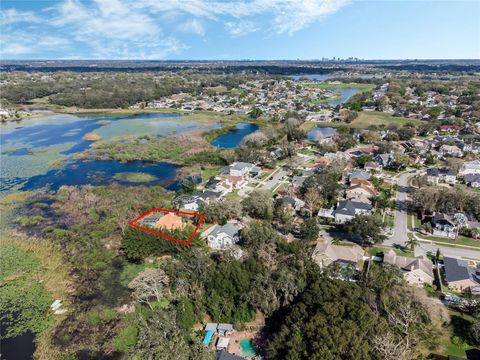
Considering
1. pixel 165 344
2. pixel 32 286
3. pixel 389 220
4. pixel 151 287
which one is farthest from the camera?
pixel 389 220

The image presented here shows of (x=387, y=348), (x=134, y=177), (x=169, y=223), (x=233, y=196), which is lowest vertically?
(x=134, y=177)

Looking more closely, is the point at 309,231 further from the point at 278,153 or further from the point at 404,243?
the point at 278,153

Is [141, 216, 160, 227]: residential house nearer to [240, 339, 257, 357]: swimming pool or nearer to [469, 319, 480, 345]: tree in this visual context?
[240, 339, 257, 357]: swimming pool

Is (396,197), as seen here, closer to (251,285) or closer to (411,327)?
(411,327)

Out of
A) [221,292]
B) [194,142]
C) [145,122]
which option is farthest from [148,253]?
[145,122]

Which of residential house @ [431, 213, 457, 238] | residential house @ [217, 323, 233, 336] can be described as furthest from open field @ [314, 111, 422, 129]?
residential house @ [217, 323, 233, 336]

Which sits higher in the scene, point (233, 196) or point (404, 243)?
point (233, 196)

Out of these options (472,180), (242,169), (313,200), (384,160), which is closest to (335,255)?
(313,200)
